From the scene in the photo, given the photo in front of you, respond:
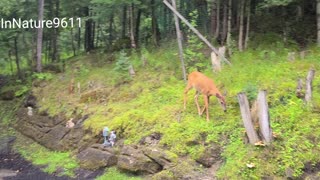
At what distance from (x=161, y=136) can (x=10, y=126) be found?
8.07 meters

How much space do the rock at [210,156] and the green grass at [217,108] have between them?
15 cm

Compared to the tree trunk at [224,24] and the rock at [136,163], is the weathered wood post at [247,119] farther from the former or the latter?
the tree trunk at [224,24]

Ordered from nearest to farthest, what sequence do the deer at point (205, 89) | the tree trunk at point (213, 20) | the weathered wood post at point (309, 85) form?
the weathered wood post at point (309, 85)
the deer at point (205, 89)
the tree trunk at point (213, 20)

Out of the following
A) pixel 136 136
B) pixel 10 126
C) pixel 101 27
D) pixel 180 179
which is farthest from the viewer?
pixel 101 27

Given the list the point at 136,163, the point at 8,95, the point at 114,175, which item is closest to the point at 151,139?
the point at 136,163

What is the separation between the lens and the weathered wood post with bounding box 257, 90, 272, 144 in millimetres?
8695

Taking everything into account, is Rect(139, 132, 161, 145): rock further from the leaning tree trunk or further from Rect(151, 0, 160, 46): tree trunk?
the leaning tree trunk

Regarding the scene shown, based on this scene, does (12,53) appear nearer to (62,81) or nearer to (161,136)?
(62,81)

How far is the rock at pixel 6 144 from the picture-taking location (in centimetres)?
1449

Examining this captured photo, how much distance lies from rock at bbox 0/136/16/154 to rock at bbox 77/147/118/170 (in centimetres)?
414

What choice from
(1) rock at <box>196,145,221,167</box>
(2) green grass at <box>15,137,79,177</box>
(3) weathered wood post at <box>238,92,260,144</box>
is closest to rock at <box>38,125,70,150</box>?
(2) green grass at <box>15,137,79,177</box>

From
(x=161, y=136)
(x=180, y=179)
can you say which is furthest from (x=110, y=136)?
(x=180, y=179)

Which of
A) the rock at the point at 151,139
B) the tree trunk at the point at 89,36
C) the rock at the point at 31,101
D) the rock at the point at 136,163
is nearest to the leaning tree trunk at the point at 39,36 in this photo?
the rock at the point at 31,101

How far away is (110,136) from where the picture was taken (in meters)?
11.5
